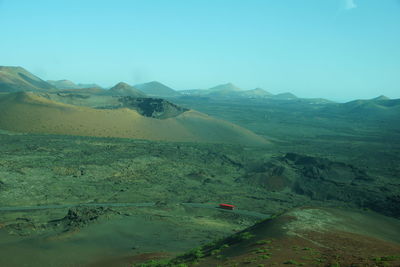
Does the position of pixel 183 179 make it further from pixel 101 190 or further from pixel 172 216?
pixel 172 216

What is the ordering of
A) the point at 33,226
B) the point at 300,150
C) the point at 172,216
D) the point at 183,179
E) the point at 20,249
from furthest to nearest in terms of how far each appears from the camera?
1. the point at 300,150
2. the point at 183,179
3. the point at 172,216
4. the point at 33,226
5. the point at 20,249

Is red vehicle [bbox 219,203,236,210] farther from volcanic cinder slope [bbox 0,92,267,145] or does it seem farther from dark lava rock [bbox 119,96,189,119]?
dark lava rock [bbox 119,96,189,119]

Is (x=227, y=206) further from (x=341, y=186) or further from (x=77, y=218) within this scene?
(x=341, y=186)

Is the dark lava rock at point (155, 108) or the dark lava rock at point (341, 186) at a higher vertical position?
the dark lava rock at point (155, 108)

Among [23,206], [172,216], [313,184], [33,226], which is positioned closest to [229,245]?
[172,216]

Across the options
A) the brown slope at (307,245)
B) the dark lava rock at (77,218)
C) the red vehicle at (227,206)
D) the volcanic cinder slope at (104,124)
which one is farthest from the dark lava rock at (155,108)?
the brown slope at (307,245)

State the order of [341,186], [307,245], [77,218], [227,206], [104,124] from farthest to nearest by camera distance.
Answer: [104,124] → [341,186] → [227,206] → [77,218] → [307,245]

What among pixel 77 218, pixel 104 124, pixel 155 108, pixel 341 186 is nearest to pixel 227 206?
pixel 77 218

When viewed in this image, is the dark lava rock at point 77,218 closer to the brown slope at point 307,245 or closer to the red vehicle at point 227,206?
the brown slope at point 307,245
